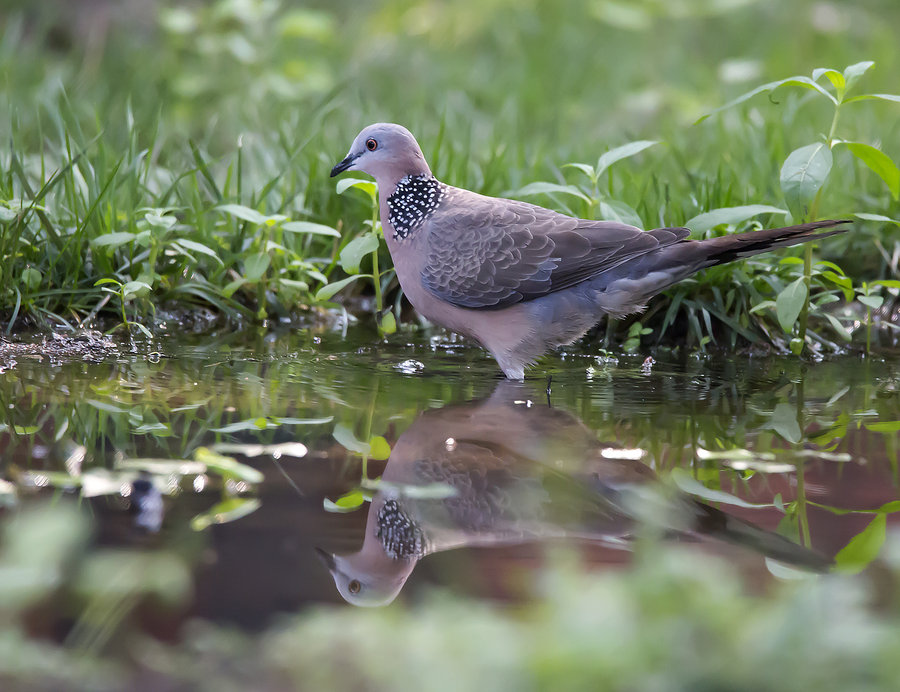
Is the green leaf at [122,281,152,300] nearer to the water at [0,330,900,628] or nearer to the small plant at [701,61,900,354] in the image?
the water at [0,330,900,628]

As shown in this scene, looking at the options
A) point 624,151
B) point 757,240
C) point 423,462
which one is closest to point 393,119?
point 624,151

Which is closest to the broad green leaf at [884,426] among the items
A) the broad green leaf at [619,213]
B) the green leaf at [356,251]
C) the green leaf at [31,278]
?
the broad green leaf at [619,213]

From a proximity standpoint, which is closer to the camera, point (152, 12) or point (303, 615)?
point (303, 615)

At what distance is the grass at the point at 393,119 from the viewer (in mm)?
4203

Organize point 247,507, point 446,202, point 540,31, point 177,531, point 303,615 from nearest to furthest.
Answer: point 303,615, point 177,531, point 247,507, point 446,202, point 540,31

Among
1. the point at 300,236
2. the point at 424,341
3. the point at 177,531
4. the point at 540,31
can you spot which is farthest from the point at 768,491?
the point at 540,31

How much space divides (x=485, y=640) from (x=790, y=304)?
104 inches

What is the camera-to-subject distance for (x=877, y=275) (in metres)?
4.68

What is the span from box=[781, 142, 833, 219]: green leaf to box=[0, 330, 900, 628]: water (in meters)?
0.69

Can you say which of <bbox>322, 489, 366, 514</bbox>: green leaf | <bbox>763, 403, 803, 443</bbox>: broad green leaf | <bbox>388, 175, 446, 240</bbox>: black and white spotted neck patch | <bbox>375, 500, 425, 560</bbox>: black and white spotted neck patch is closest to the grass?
<bbox>388, 175, 446, 240</bbox>: black and white spotted neck patch

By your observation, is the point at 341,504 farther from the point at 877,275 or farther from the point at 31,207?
the point at 877,275

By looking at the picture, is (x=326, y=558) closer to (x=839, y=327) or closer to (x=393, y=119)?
(x=839, y=327)

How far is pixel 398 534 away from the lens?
229 cm

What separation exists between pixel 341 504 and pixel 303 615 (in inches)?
20.5
